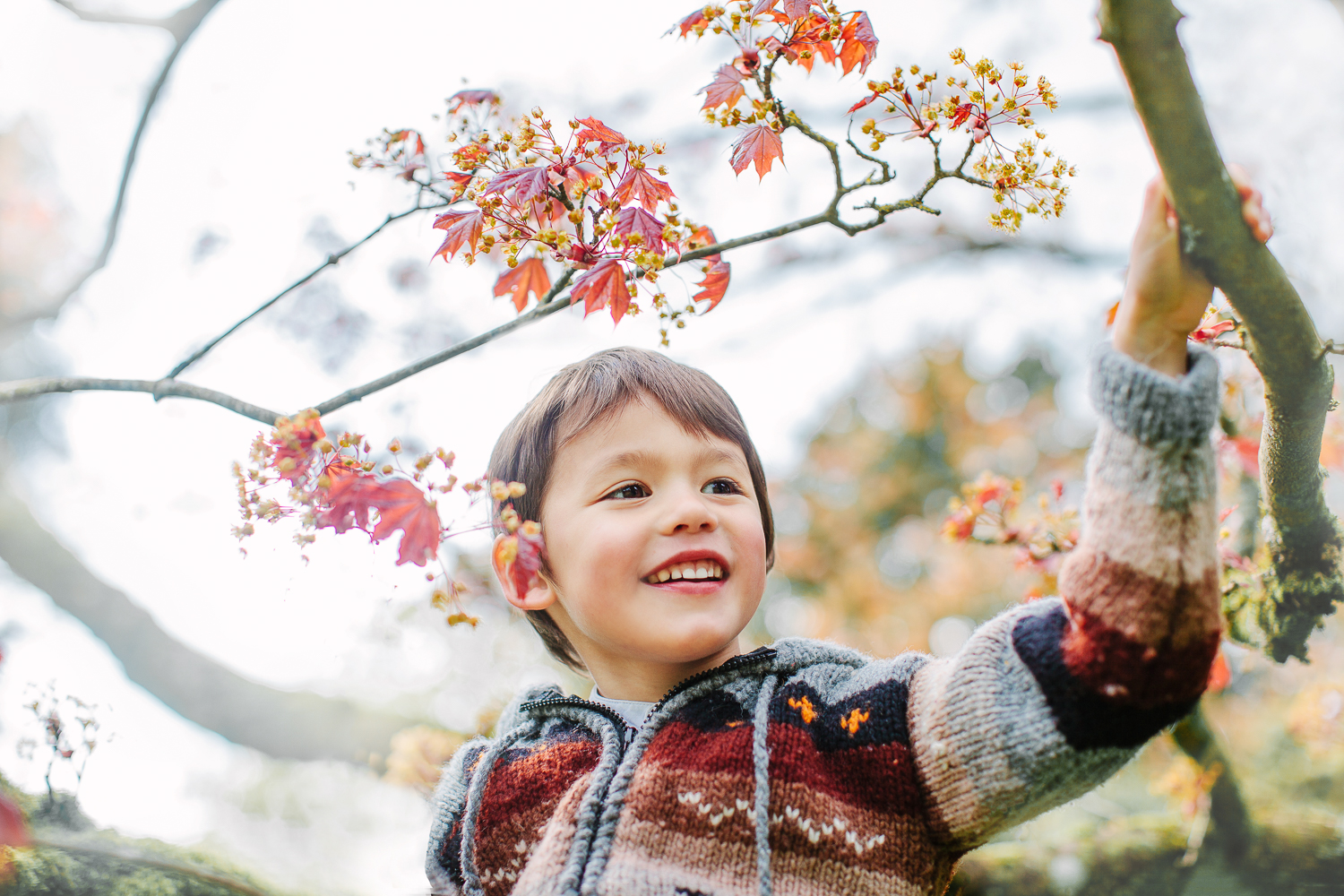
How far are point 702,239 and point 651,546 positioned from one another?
1.71ft

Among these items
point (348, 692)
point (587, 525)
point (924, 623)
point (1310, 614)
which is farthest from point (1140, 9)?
point (924, 623)

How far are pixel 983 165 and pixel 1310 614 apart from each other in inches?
38.0

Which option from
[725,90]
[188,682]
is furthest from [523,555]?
[188,682]

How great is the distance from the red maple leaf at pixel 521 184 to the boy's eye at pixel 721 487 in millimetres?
522

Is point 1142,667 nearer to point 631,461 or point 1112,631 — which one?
point 1112,631

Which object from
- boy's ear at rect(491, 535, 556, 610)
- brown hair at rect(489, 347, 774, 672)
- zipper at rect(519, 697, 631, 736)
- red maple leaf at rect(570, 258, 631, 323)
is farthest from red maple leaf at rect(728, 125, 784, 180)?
zipper at rect(519, 697, 631, 736)

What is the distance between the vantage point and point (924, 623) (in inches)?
320

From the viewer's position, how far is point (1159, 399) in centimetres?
78

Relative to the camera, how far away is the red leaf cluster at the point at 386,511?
94cm

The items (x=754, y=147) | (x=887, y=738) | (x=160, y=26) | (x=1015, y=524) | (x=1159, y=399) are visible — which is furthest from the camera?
(x=160, y=26)

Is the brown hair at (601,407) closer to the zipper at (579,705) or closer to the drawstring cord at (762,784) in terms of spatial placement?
the zipper at (579,705)

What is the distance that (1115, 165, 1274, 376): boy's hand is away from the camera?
0.78m

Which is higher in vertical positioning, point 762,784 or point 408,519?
point 408,519

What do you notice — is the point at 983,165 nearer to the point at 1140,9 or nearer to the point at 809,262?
the point at 1140,9
